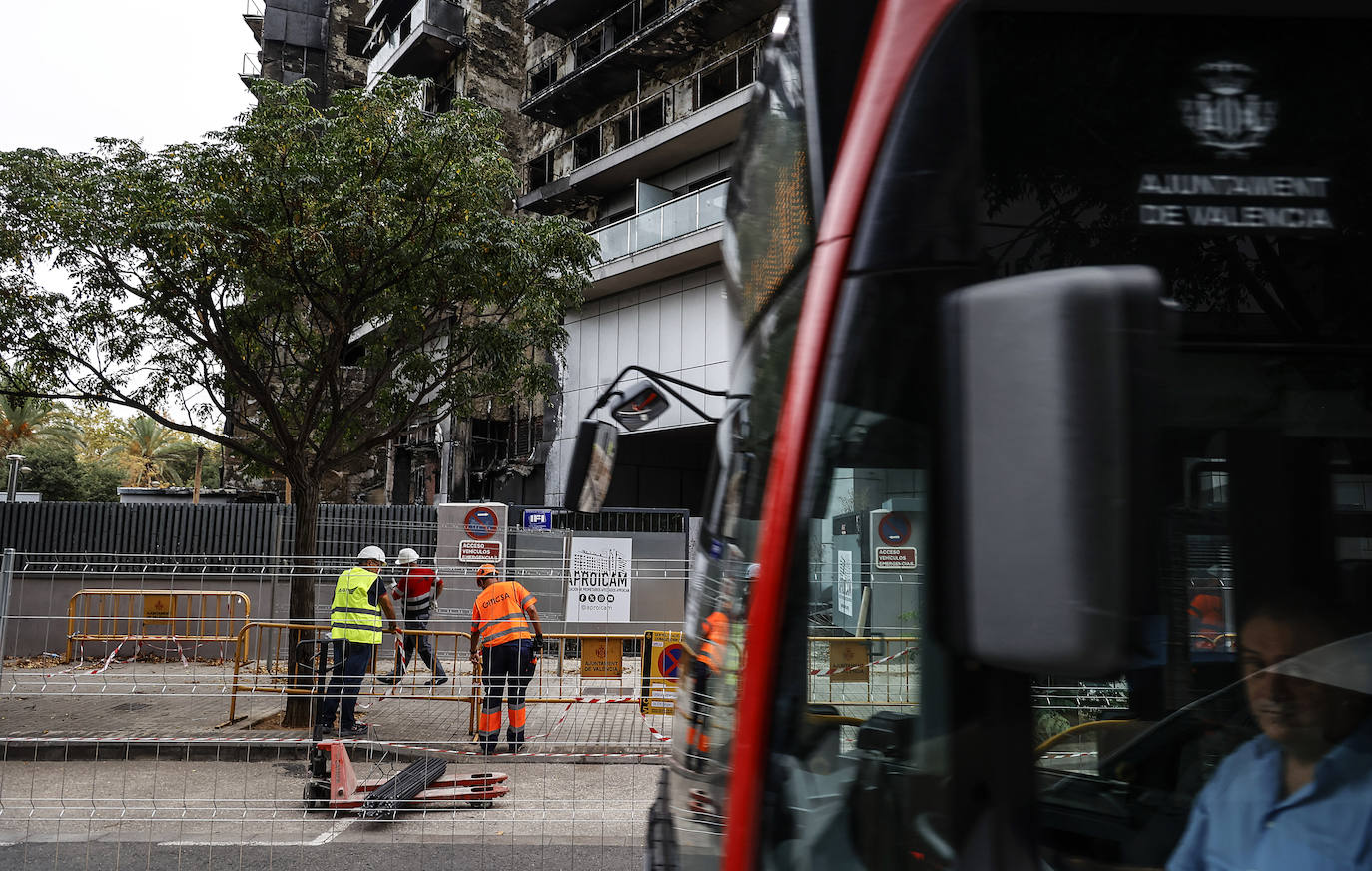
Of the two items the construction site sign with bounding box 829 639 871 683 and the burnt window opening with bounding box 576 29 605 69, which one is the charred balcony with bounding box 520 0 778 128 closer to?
the burnt window opening with bounding box 576 29 605 69

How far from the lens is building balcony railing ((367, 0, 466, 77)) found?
1264 inches

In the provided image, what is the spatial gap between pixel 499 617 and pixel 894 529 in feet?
23.0

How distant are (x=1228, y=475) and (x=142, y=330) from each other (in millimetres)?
12871

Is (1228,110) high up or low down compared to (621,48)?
down

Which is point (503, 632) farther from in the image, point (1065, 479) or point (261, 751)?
point (1065, 479)

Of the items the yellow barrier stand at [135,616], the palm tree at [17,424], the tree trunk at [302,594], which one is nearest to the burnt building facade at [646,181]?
the tree trunk at [302,594]

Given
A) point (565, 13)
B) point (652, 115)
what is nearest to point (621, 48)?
point (652, 115)

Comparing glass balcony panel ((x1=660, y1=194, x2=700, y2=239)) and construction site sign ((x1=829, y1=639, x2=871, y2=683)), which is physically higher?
glass balcony panel ((x1=660, y1=194, x2=700, y2=239))

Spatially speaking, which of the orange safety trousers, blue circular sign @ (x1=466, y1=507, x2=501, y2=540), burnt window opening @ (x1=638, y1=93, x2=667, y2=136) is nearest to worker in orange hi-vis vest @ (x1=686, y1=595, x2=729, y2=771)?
the orange safety trousers

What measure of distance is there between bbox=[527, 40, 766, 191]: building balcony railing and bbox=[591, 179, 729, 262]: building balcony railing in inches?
111

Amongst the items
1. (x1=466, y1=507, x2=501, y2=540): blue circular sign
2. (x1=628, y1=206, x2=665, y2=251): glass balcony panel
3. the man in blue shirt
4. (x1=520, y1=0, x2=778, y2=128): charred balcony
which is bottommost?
the man in blue shirt

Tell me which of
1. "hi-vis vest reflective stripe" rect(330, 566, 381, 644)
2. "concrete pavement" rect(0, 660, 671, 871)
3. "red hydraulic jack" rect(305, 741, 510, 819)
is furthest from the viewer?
"hi-vis vest reflective stripe" rect(330, 566, 381, 644)

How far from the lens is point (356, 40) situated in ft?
141

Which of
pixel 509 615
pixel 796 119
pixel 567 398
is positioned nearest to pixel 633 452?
pixel 567 398
